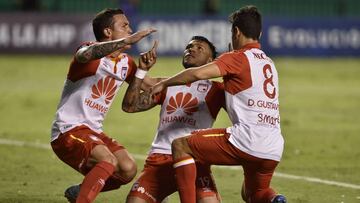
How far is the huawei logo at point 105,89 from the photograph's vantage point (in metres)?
8.79

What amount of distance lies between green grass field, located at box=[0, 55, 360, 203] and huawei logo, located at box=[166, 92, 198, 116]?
4.84 ft

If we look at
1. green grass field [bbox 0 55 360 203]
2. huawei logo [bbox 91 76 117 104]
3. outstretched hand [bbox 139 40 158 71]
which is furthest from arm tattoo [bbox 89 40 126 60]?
green grass field [bbox 0 55 360 203]

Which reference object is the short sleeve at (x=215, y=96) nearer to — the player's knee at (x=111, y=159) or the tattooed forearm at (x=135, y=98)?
the tattooed forearm at (x=135, y=98)

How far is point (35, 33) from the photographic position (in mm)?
27016

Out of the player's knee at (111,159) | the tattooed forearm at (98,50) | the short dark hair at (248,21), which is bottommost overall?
the player's knee at (111,159)

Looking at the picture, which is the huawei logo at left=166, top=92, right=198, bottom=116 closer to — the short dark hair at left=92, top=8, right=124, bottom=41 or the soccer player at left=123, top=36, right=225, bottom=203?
the soccer player at left=123, top=36, right=225, bottom=203

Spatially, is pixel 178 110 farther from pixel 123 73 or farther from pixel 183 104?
pixel 123 73

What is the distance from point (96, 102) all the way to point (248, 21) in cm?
175

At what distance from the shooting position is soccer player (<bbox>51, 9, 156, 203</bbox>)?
8414mm

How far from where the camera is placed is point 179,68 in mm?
24656

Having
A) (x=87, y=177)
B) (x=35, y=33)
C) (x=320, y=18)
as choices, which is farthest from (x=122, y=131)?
(x=320, y=18)

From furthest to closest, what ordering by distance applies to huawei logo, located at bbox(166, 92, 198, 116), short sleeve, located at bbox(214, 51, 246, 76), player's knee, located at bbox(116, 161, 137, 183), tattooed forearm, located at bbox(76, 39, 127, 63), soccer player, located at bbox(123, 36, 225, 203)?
huawei logo, located at bbox(166, 92, 198, 116), soccer player, located at bbox(123, 36, 225, 203), player's knee, located at bbox(116, 161, 137, 183), tattooed forearm, located at bbox(76, 39, 127, 63), short sleeve, located at bbox(214, 51, 246, 76)

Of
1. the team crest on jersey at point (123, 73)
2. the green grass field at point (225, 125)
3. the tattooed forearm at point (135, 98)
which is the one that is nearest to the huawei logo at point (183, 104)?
the tattooed forearm at point (135, 98)

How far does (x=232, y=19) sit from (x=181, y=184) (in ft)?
5.18
